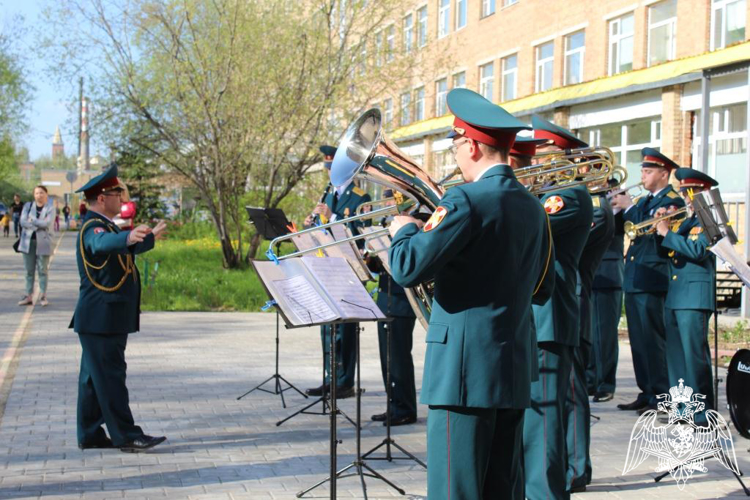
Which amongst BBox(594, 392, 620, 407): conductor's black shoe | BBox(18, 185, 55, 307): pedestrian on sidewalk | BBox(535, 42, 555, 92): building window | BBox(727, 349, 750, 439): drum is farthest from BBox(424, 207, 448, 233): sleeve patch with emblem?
BBox(535, 42, 555, 92): building window

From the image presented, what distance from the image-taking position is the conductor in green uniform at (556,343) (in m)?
5.13

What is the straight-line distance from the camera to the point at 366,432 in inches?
294

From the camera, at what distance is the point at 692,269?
7.43 metres

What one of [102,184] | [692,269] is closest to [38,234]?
[102,184]

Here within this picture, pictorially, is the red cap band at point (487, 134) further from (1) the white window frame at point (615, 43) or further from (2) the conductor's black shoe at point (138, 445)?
(1) the white window frame at point (615, 43)

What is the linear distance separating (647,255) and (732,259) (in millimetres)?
2106

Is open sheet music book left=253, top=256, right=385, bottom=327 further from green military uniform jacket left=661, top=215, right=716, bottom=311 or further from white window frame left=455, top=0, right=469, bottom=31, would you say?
white window frame left=455, top=0, right=469, bottom=31

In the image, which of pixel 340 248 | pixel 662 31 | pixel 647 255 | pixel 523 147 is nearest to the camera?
pixel 523 147

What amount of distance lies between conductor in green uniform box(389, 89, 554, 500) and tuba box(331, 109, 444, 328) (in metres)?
0.23

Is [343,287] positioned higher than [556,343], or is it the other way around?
[343,287]

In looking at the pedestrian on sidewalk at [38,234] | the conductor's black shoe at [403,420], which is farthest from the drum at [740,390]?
the pedestrian on sidewalk at [38,234]

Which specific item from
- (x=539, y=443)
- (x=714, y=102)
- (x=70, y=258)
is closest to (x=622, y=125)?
(x=714, y=102)

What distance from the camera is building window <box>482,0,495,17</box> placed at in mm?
32966

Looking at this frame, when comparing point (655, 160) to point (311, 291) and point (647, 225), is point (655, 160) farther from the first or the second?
point (311, 291)
